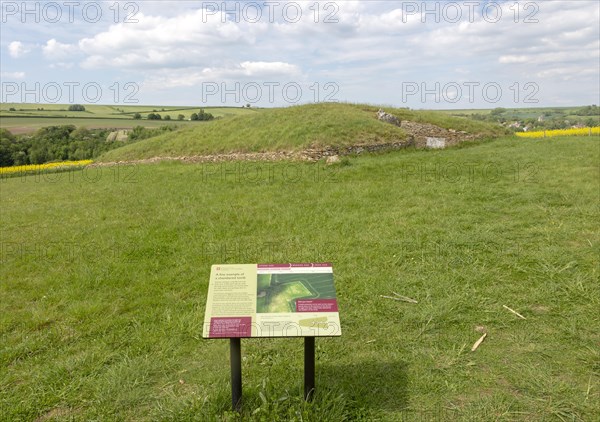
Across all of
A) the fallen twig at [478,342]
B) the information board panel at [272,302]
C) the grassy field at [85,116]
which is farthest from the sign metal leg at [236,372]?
the grassy field at [85,116]

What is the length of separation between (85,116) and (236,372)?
2536 inches

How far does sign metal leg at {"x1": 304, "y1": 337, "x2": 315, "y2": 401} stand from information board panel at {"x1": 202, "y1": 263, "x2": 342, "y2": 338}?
0.30 meters

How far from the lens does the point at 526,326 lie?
4664mm

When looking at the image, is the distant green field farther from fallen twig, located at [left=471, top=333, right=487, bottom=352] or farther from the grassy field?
fallen twig, located at [left=471, top=333, right=487, bottom=352]

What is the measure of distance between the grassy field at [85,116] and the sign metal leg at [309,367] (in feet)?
133

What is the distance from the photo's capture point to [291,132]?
16500 mm

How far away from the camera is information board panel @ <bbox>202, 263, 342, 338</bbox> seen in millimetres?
3033

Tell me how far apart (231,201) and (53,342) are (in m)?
6.09

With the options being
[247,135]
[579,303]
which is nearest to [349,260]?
[579,303]

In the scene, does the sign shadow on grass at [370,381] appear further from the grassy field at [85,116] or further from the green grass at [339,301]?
the grassy field at [85,116]

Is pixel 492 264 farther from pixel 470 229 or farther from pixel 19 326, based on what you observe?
pixel 19 326

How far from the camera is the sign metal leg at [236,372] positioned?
3254mm

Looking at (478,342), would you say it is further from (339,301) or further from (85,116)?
(85,116)

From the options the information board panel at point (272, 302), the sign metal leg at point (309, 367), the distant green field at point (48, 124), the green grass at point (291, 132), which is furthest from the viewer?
the distant green field at point (48, 124)
